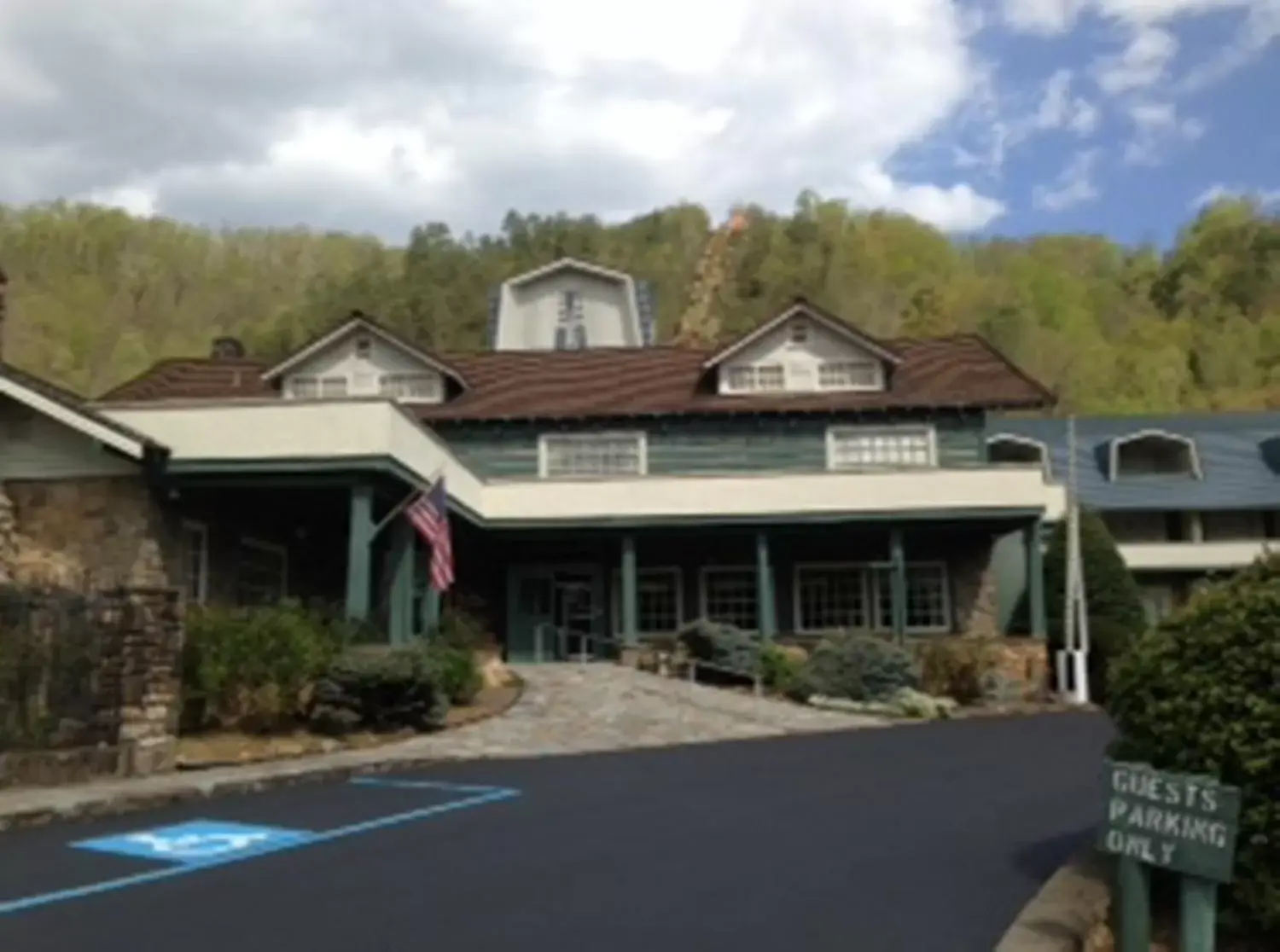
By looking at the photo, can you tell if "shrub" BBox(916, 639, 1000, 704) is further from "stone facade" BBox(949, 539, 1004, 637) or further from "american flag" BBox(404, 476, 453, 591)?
"american flag" BBox(404, 476, 453, 591)

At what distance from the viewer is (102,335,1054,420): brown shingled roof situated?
2822 cm

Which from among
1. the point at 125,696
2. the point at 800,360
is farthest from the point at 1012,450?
the point at 125,696

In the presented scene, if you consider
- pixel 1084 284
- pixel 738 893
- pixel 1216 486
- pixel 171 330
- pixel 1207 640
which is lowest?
pixel 738 893

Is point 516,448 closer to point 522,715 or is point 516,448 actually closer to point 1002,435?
point 522,715

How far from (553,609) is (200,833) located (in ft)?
62.6

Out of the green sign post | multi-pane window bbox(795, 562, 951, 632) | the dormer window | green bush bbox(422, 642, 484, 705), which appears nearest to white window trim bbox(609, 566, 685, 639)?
multi-pane window bbox(795, 562, 951, 632)

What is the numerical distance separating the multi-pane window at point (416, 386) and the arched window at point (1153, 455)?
69.9ft

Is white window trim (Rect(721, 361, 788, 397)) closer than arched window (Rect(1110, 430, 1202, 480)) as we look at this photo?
Yes

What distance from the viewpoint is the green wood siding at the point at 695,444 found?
28.4 meters

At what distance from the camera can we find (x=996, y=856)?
27.5 ft

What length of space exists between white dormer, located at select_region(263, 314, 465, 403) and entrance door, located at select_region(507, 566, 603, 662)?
454 centimetres

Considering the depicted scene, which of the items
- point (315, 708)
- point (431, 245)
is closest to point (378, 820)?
point (315, 708)

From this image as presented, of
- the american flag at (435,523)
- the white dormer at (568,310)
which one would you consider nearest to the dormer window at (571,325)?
the white dormer at (568,310)

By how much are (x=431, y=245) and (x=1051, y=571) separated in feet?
168
